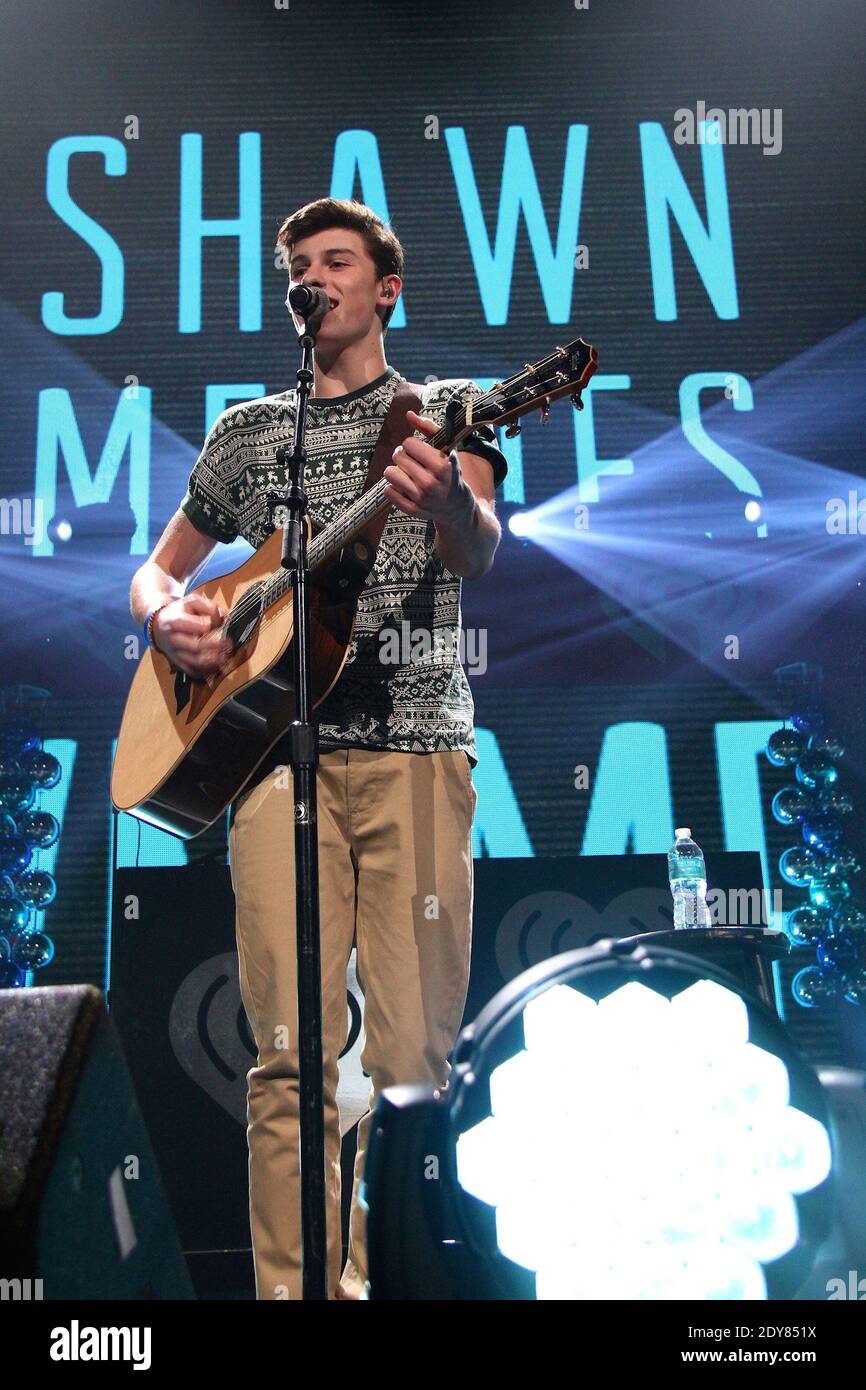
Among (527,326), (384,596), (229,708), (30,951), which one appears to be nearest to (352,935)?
(229,708)

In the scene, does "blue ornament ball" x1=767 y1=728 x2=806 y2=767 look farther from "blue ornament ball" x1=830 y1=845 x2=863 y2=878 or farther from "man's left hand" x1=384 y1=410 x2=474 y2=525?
"man's left hand" x1=384 y1=410 x2=474 y2=525

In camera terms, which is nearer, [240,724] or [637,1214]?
[637,1214]

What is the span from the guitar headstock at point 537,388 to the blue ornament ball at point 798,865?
86.7 inches

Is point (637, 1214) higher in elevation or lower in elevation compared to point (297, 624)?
lower

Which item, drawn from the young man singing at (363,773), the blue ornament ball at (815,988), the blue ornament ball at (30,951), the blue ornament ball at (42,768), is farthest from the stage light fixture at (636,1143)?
the blue ornament ball at (42,768)

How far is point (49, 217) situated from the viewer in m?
4.34

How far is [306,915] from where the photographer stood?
177 cm

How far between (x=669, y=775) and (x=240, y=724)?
210 centimetres

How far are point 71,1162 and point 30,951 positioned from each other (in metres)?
2.55

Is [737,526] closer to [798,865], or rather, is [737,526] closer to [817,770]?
[817,770]

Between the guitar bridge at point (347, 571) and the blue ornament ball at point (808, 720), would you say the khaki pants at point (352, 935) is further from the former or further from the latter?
the blue ornament ball at point (808, 720)

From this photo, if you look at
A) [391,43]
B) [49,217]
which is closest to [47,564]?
[49,217]
